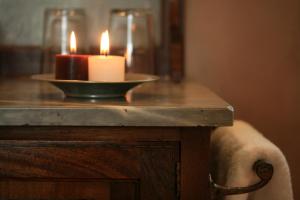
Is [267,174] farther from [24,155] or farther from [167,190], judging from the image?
[24,155]

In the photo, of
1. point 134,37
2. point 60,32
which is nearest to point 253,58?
point 134,37

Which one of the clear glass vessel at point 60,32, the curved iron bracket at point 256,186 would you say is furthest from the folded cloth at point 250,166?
the clear glass vessel at point 60,32

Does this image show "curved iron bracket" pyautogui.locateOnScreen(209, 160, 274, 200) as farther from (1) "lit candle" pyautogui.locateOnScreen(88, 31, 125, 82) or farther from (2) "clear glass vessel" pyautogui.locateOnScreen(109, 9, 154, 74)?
(2) "clear glass vessel" pyautogui.locateOnScreen(109, 9, 154, 74)

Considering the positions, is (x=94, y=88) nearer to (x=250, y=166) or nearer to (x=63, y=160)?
(x=63, y=160)

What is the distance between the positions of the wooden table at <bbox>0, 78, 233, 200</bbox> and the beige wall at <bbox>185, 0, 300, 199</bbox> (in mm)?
495

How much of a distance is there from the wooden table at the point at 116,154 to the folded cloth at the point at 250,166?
107 millimetres

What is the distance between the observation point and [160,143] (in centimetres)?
64

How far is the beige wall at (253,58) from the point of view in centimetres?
112

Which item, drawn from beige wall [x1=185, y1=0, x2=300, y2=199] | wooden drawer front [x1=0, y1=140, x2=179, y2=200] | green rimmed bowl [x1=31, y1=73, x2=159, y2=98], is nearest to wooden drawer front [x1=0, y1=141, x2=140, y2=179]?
wooden drawer front [x1=0, y1=140, x2=179, y2=200]

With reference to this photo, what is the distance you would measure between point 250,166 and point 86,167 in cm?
25

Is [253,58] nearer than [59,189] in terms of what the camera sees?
No

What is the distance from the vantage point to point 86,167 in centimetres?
63

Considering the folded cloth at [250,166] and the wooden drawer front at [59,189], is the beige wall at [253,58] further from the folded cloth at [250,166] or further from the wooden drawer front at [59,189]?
the wooden drawer front at [59,189]

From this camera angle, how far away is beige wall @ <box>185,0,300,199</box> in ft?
3.67
